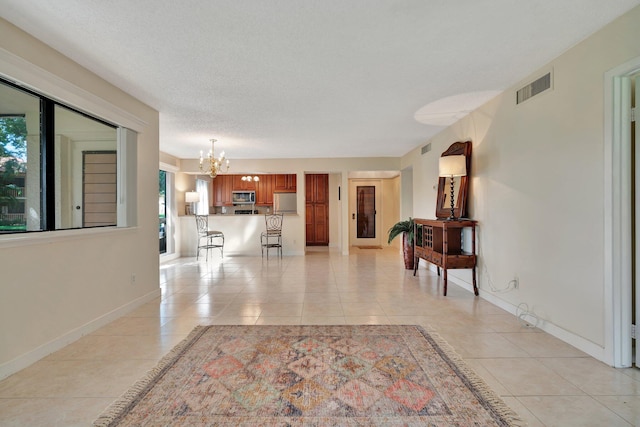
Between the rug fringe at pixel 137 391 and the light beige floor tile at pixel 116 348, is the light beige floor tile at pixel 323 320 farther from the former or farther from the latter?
the light beige floor tile at pixel 116 348

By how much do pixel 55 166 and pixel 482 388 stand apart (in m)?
3.50

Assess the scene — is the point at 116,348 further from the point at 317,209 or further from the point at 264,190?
the point at 264,190

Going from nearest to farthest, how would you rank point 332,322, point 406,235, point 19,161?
point 19,161 → point 332,322 → point 406,235

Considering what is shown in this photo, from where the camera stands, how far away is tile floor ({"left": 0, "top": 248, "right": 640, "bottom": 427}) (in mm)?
1736

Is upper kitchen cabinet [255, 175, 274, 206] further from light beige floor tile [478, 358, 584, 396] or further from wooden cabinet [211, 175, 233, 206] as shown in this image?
light beige floor tile [478, 358, 584, 396]

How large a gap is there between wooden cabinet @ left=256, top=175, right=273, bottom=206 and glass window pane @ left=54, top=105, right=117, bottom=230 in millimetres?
6482

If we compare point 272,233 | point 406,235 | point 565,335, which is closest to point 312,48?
point 565,335

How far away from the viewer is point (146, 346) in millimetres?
2535

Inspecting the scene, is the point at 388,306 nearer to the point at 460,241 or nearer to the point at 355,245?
the point at 460,241

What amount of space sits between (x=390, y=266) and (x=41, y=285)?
16.7 ft

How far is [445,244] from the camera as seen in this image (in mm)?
3889

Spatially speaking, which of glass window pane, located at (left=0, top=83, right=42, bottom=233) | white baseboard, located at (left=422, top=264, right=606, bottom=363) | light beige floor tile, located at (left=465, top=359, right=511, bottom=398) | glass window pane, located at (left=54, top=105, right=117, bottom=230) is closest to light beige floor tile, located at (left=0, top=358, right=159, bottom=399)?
glass window pane, located at (left=0, top=83, right=42, bottom=233)

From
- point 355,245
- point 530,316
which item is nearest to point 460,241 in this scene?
point 530,316

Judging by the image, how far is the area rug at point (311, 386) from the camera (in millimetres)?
1613
